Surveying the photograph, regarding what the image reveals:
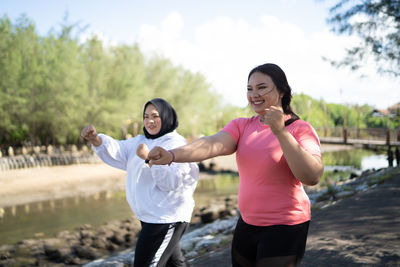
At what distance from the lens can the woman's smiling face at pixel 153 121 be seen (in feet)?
9.31

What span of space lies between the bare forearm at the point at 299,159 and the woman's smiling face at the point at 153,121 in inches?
61.8

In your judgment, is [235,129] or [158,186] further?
[158,186]

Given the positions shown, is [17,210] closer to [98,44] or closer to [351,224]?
[351,224]

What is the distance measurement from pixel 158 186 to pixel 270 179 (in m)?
1.12

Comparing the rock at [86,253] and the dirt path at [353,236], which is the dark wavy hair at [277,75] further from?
the rock at [86,253]

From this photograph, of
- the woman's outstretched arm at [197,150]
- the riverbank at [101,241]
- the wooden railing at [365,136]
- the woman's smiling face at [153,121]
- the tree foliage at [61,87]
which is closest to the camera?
the woman's outstretched arm at [197,150]

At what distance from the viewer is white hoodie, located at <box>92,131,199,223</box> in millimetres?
2516

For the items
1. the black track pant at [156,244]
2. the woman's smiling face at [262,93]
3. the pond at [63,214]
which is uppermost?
the woman's smiling face at [262,93]

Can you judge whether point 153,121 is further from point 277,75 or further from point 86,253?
point 86,253

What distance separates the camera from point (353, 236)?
4.44 m

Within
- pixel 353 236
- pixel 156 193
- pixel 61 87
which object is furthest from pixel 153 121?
pixel 61 87

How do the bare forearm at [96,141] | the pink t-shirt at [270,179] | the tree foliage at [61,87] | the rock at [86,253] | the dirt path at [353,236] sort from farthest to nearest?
the tree foliage at [61,87]
the rock at [86,253]
the dirt path at [353,236]
the bare forearm at [96,141]
the pink t-shirt at [270,179]

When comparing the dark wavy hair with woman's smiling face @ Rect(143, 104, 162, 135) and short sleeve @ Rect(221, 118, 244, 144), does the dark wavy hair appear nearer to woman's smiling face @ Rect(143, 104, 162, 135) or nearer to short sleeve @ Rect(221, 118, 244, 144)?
short sleeve @ Rect(221, 118, 244, 144)

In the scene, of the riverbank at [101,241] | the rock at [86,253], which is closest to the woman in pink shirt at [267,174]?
the riverbank at [101,241]
